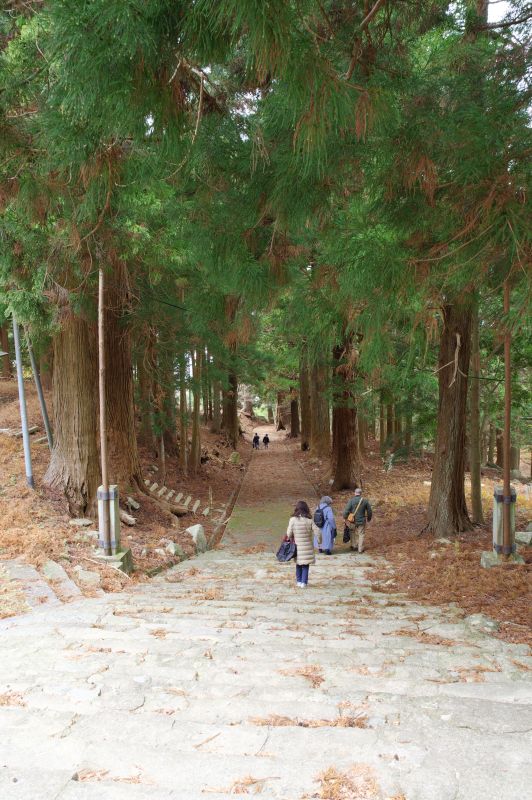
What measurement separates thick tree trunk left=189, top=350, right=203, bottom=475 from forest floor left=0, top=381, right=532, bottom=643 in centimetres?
71

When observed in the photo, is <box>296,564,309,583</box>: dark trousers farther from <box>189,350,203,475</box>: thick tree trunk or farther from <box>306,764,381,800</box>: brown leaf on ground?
<box>189,350,203,475</box>: thick tree trunk

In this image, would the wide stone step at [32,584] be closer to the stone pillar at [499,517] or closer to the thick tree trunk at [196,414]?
the stone pillar at [499,517]

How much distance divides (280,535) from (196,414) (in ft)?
22.5

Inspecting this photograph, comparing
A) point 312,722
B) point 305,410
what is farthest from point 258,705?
point 305,410

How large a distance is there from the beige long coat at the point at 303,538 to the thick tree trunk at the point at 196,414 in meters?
9.93

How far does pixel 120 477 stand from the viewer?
11586mm

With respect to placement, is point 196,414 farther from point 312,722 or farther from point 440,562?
point 312,722

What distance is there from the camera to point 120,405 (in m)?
11.9

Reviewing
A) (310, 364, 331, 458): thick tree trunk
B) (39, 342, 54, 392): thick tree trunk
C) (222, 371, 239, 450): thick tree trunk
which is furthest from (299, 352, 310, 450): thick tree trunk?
(39, 342, 54, 392): thick tree trunk

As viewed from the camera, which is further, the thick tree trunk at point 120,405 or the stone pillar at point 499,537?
the thick tree trunk at point 120,405

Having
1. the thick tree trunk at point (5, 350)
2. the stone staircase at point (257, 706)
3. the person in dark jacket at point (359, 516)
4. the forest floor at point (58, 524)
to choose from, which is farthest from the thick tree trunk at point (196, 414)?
the stone staircase at point (257, 706)

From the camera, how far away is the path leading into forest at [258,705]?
2240 millimetres

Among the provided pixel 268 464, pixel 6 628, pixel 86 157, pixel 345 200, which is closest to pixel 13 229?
pixel 86 157

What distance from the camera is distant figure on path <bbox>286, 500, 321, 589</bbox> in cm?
712
